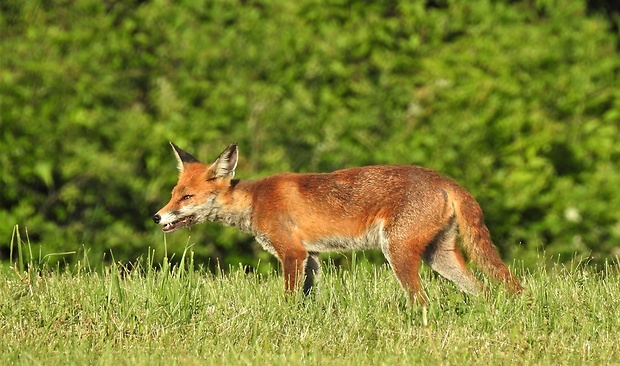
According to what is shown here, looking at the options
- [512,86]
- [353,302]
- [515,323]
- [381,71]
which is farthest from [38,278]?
[512,86]

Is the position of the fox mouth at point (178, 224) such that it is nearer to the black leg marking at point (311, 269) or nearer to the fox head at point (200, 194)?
the fox head at point (200, 194)

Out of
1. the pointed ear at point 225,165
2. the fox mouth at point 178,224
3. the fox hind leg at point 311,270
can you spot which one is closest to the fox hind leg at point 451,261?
the fox hind leg at point 311,270

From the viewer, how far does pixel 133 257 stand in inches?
429

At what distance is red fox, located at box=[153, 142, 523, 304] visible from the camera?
804 cm

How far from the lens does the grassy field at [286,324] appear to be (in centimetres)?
667

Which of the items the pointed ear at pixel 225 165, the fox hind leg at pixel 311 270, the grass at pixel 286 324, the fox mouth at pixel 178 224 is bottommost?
the fox hind leg at pixel 311 270

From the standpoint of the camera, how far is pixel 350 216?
8.45 metres

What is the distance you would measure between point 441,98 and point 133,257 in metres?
3.49

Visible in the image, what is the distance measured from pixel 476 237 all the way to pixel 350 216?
95 cm

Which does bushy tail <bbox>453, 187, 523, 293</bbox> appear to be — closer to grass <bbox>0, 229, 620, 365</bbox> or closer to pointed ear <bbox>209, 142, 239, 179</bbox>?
grass <bbox>0, 229, 620, 365</bbox>

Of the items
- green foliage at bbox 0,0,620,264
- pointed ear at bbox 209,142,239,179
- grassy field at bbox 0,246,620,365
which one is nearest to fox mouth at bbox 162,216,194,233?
pointed ear at bbox 209,142,239,179

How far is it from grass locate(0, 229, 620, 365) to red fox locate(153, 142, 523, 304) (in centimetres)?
26

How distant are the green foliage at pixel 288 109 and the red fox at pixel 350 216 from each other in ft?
5.65

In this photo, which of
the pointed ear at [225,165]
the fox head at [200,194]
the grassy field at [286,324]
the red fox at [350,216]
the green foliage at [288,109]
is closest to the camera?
the grassy field at [286,324]
